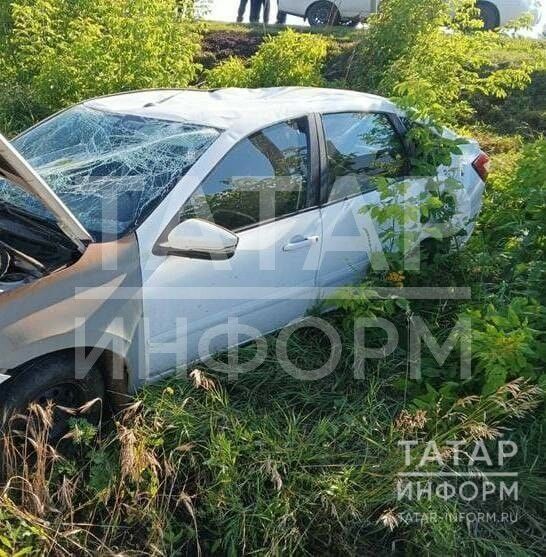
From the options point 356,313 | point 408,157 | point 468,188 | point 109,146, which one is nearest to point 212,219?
point 109,146

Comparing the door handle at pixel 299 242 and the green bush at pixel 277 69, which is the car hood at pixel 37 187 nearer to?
the door handle at pixel 299 242

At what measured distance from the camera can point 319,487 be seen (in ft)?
8.32

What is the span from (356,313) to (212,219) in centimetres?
95

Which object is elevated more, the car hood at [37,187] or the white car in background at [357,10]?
the white car in background at [357,10]

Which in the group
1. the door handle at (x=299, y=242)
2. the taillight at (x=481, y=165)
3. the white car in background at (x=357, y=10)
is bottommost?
the door handle at (x=299, y=242)

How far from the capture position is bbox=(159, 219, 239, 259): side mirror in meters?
2.71

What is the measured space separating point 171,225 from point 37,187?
633mm

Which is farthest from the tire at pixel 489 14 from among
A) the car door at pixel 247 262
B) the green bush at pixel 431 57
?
the car door at pixel 247 262

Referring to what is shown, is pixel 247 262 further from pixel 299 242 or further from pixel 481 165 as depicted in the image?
pixel 481 165

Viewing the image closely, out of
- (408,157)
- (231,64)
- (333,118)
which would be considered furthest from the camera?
(231,64)

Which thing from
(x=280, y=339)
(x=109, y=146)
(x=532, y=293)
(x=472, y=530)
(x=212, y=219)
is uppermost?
(x=109, y=146)

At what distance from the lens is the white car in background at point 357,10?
1205 centimetres

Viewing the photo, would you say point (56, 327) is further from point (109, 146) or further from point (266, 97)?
point (266, 97)

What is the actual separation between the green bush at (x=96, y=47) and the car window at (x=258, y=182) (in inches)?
114
